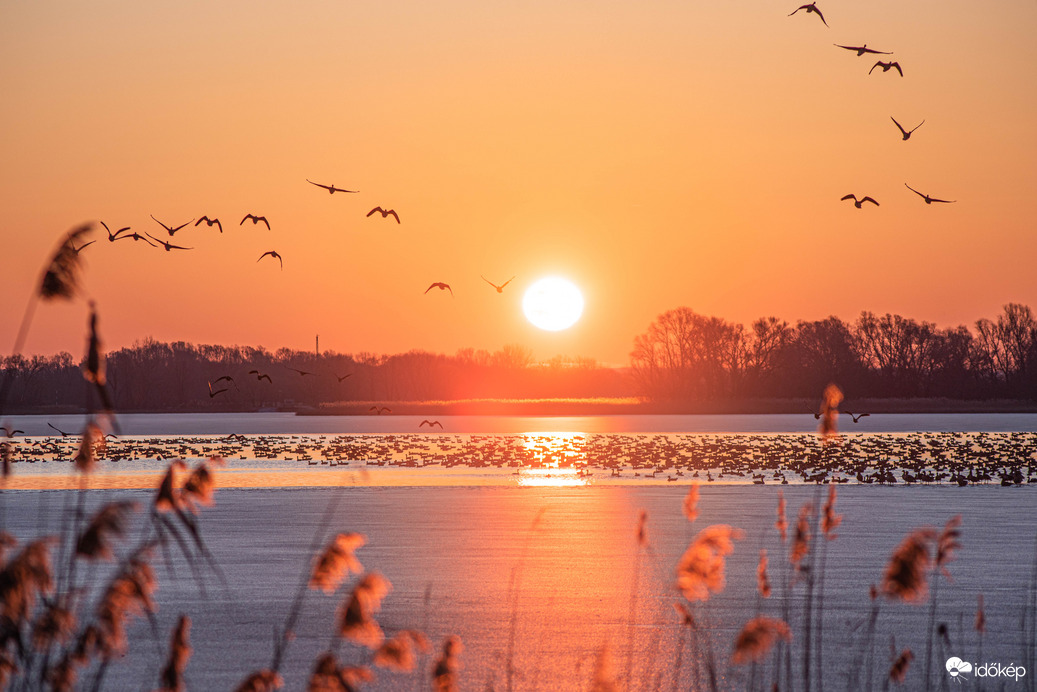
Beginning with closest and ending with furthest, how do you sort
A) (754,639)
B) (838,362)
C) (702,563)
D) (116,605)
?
1. (754,639)
2. (116,605)
3. (702,563)
4. (838,362)

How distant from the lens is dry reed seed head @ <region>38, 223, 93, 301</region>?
150 inches

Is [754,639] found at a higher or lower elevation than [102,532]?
lower

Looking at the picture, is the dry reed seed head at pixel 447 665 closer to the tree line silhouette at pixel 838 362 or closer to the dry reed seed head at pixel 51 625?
the dry reed seed head at pixel 51 625

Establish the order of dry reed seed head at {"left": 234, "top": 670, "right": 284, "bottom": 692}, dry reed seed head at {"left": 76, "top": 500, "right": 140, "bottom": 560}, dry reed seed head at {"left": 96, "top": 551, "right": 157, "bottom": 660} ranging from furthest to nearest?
dry reed seed head at {"left": 96, "top": 551, "right": 157, "bottom": 660}
dry reed seed head at {"left": 234, "top": 670, "right": 284, "bottom": 692}
dry reed seed head at {"left": 76, "top": 500, "right": 140, "bottom": 560}

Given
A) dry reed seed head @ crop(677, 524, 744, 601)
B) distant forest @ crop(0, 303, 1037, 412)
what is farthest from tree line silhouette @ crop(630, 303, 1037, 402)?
dry reed seed head @ crop(677, 524, 744, 601)

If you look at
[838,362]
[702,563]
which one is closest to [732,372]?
[838,362]

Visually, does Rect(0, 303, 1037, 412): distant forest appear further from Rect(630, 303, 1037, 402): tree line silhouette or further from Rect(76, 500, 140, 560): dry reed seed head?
Rect(76, 500, 140, 560): dry reed seed head

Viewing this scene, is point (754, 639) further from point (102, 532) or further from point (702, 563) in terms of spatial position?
point (102, 532)

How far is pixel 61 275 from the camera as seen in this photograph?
3826 millimetres

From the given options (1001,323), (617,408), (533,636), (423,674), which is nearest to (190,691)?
(423,674)

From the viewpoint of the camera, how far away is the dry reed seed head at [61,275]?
3.80 m

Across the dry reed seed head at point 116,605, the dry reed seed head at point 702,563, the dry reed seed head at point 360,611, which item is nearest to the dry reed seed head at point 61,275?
the dry reed seed head at point 116,605

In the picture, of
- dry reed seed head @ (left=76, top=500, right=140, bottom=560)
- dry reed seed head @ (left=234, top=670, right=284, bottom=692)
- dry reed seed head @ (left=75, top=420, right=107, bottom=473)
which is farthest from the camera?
dry reed seed head @ (left=75, top=420, right=107, bottom=473)

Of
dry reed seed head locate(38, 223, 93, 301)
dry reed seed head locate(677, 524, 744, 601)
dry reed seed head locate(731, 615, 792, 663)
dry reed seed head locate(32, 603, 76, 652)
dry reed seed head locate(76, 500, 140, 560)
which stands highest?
dry reed seed head locate(38, 223, 93, 301)
